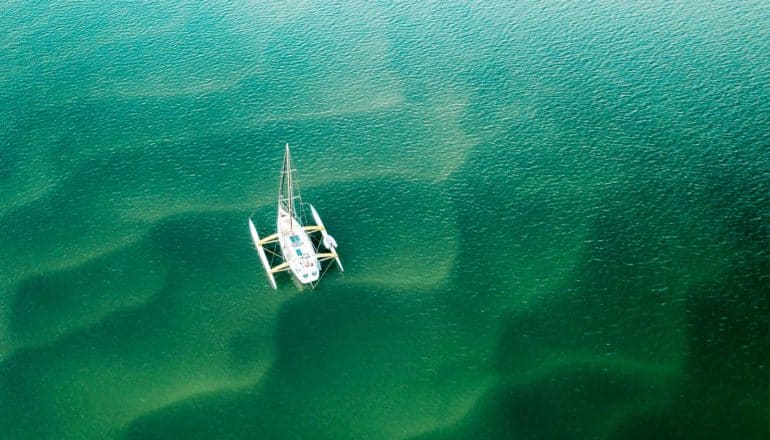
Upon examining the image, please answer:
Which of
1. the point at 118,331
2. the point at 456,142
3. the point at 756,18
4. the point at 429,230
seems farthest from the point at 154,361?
the point at 756,18

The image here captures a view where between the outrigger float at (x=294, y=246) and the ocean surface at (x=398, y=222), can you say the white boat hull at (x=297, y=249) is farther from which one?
the ocean surface at (x=398, y=222)

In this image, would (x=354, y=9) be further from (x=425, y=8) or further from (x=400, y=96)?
(x=400, y=96)

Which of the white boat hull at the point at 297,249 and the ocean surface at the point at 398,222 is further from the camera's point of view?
the white boat hull at the point at 297,249

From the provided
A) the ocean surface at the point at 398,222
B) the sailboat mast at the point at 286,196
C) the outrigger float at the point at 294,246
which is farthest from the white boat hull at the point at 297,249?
the ocean surface at the point at 398,222

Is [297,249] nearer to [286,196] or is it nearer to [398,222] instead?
[286,196]

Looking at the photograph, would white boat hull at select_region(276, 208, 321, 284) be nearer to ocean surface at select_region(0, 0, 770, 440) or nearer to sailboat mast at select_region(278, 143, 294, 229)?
sailboat mast at select_region(278, 143, 294, 229)

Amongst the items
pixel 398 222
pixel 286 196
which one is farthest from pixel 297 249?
pixel 398 222
